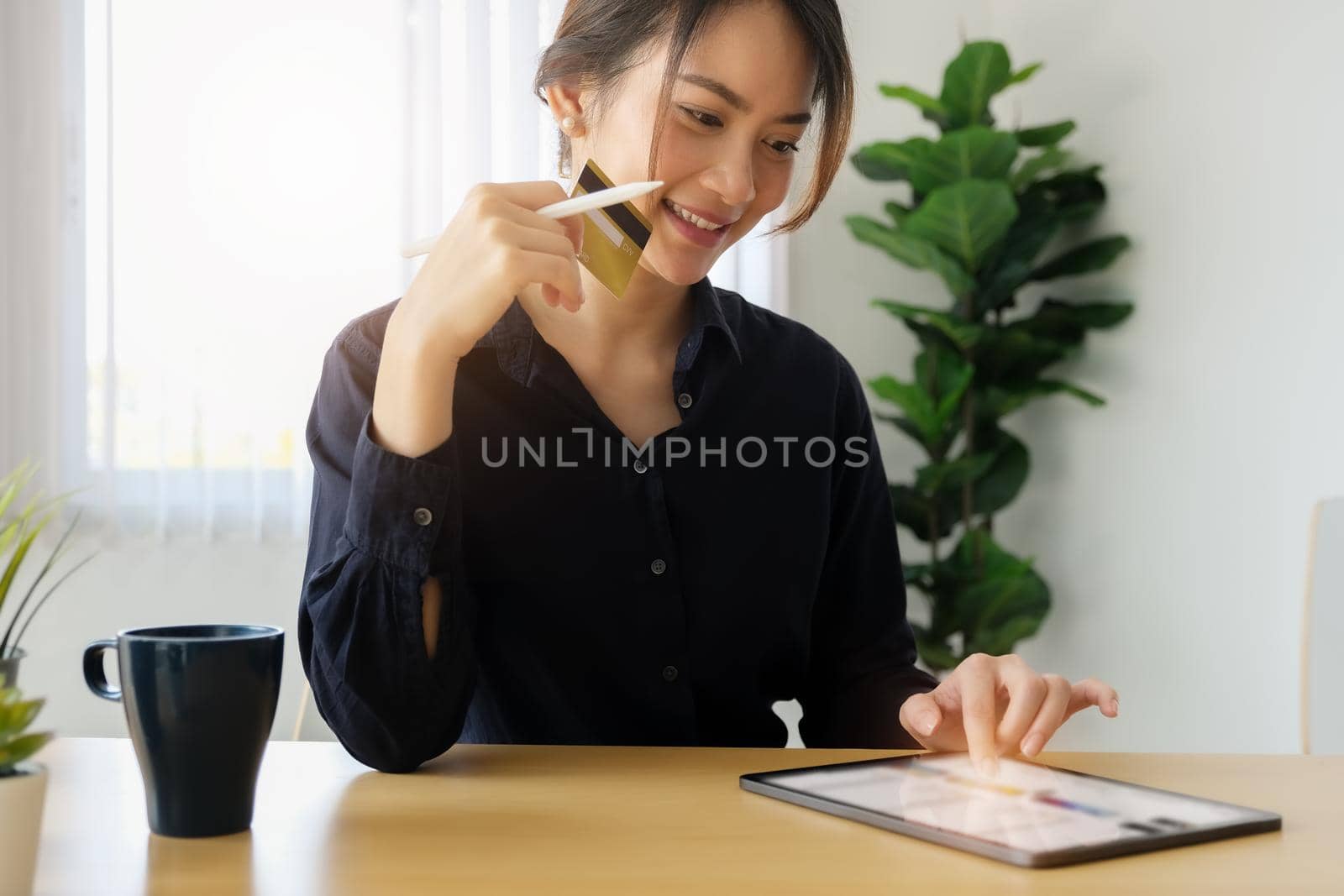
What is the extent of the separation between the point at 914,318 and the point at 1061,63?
0.58 metres

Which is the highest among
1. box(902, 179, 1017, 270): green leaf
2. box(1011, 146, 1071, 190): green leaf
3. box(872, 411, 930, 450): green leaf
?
box(1011, 146, 1071, 190): green leaf

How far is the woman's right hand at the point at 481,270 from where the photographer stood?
85 cm

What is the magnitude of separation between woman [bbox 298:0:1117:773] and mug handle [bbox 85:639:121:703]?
Answer: 21 cm

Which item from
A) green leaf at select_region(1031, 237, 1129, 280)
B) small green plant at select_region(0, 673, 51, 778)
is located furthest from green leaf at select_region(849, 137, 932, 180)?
small green plant at select_region(0, 673, 51, 778)

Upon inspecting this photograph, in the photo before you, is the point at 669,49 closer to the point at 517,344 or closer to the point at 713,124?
the point at 713,124

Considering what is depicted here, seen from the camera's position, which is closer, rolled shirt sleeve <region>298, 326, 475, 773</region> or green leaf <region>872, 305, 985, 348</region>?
rolled shirt sleeve <region>298, 326, 475, 773</region>

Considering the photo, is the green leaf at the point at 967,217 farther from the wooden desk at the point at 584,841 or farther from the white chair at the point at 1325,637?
the wooden desk at the point at 584,841

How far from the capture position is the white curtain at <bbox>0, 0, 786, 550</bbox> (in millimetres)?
2480

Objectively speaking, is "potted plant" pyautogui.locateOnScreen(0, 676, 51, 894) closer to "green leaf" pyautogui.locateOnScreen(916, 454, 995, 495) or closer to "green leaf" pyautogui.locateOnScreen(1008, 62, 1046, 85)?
"green leaf" pyautogui.locateOnScreen(916, 454, 995, 495)

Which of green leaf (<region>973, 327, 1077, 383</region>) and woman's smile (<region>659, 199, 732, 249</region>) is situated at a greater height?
woman's smile (<region>659, 199, 732, 249</region>)

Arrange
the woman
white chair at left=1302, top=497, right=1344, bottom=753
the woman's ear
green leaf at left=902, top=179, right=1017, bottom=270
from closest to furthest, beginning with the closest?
the woman, the woman's ear, white chair at left=1302, top=497, right=1344, bottom=753, green leaf at left=902, top=179, right=1017, bottom=270

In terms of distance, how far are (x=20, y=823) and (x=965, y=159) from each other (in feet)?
6.80

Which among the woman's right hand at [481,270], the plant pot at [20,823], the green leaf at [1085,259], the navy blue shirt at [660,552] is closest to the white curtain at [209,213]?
the green leaf at [1085,259]

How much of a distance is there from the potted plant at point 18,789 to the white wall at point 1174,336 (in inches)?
69.9
